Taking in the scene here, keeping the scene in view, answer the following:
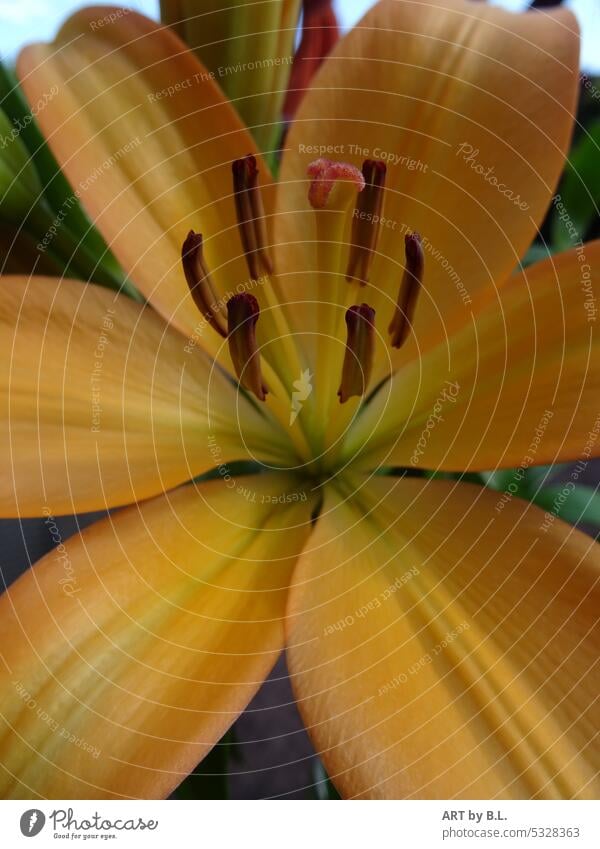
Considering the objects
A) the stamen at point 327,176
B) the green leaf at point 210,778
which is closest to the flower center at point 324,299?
the stamen at point 327,176

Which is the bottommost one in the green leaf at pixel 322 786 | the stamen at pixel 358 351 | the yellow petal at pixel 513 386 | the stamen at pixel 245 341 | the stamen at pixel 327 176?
the green leaf at pixel 322 786

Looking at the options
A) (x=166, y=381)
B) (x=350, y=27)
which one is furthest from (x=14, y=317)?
(x=350, y=27)

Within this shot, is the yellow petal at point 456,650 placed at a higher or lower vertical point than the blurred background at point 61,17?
lower

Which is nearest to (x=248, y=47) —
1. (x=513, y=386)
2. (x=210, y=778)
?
(x=513, y=386)

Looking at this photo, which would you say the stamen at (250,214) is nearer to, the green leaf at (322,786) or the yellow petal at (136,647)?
the yellow petal at (136,647)
